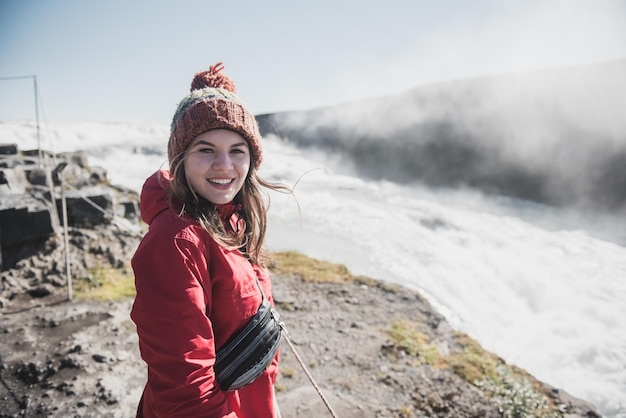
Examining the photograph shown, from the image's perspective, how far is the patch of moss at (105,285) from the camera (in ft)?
21.7

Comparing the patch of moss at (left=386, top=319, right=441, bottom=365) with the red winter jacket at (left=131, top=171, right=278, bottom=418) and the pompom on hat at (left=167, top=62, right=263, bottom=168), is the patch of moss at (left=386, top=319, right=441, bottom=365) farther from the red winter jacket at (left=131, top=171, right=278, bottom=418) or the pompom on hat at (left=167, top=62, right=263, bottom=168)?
the pompom on hat at (left=167, top=62, right=263, bottom=168)

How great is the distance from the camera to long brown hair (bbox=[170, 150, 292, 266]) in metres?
1.45

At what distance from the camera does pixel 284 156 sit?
3975cm

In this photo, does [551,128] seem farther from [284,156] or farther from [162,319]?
[162,319]

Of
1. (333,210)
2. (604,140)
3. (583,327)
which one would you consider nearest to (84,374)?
(583,327)

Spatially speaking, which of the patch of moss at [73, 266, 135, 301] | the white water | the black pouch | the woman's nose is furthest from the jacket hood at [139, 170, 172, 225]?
the patch of moss at [73, 266, 135, 301]

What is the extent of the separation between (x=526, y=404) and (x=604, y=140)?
29.1 m

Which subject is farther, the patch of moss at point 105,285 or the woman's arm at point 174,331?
the patch of moss at point 105,285

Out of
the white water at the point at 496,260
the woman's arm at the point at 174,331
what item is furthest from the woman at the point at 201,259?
the white water at the point at 496,260

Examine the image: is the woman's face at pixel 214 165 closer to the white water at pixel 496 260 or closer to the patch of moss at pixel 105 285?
the white water at pixel 496 260

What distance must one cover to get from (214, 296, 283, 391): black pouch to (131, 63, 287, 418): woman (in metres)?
0.03

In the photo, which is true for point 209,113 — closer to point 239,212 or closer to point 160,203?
point 160,203

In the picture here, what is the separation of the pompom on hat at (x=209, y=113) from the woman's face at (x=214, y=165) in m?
0.04

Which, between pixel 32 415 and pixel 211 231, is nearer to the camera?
pixel 211 231
